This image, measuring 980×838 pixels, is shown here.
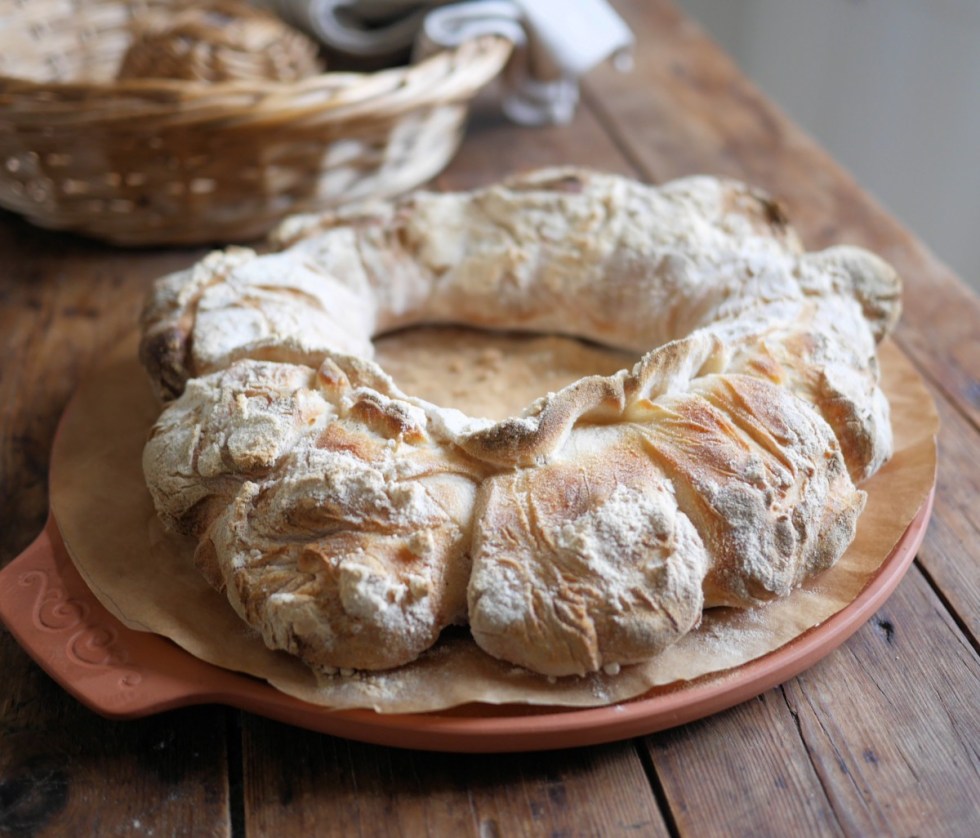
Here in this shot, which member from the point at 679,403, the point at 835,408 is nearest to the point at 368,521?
the point at 679,403

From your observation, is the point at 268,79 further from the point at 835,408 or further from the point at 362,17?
the point at 835,408

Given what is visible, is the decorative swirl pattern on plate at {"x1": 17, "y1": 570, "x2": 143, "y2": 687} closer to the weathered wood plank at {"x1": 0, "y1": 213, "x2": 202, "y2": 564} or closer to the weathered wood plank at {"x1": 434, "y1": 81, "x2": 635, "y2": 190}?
the weathered wood plank at {"x1": 0, "y1": 213, "x2": 202, "y2": 564}

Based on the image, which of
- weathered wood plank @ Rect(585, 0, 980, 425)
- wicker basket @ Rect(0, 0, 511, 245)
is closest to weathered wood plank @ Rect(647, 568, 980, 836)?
weathered wood plank @ Rect(585, 0, 980, 425)

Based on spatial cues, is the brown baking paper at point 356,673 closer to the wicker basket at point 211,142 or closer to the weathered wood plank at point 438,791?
the weathered wood plank at point 438,791

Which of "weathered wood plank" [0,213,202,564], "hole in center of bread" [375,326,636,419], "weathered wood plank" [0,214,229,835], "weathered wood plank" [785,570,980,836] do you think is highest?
"weathered wood plank" [785,570,980,836]

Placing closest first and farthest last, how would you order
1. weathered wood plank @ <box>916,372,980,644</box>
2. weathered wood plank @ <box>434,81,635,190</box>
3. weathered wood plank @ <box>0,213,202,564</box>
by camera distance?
weathered wood plank @ <box>916,372,980,644</box> → weathered wood plank @ <box>0,213,202,564</box> → weathered wood plank @ <box>434,81,635,190</box>

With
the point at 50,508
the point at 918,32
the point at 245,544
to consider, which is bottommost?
the point at 50,508

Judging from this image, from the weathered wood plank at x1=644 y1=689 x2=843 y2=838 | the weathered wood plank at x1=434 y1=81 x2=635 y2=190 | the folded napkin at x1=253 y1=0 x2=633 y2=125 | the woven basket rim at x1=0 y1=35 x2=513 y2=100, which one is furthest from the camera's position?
the weathered wood plank at x1=434 y1=81 x2=635 y2=190
